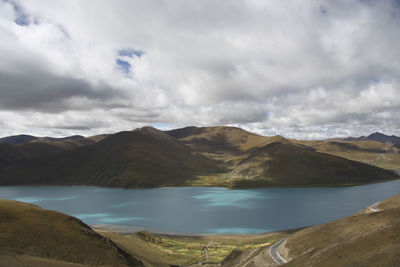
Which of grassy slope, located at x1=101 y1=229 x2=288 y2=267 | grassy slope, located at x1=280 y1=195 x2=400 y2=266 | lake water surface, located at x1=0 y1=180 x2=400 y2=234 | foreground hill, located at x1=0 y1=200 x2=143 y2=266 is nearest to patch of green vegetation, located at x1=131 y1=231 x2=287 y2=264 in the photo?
grassy slope, located at x1=101 y1=229 x2=288 y2=267

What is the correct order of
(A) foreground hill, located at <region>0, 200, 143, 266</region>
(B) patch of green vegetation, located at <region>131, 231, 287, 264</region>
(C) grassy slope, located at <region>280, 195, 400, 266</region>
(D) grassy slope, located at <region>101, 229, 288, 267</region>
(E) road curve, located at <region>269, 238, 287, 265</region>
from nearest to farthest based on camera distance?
1. (C) grassy slope, located at <region>280, 195, 400, 266</region>
2. (A) foreground hill, located at <region>0, 200, 143, 266</region>
3. (E) road curve, located at <region>269, 238, 287, 265</region>
4. (D) grassy slope, located at <region>101, 229, 288, 267</region>
5. (B) patch of green vegetation, located at <region>131, 231, 287, 264</region>

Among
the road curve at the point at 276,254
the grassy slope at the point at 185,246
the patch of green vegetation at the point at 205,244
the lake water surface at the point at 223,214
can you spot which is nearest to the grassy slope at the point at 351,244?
the road curve at the point at 276,254

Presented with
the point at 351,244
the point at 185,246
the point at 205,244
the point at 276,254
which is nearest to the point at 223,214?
the point at 205,244

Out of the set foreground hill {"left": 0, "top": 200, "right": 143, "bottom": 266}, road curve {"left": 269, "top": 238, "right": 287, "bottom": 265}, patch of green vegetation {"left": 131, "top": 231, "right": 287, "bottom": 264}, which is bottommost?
patch of green vegetation {"left": 131, "top": 231, "right": 287, "bottom": 264}

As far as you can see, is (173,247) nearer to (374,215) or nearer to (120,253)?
(120,253)

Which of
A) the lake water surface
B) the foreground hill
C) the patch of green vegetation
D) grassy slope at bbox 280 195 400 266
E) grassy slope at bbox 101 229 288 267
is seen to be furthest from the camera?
the lake water surface

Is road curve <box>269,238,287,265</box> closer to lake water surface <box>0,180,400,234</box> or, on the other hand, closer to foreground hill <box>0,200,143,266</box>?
foreground hill <box>0,200,143,266</box>

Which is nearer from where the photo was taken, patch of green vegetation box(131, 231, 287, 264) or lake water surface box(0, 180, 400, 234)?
patch of green vegetation box(131, 231, 287, 264)
